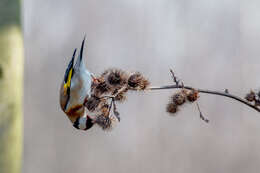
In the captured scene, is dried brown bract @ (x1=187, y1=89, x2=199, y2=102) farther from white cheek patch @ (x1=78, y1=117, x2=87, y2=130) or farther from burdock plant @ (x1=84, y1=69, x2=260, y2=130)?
white cheek patch @ (x1=78, y1=117, x2=87, y2=130)

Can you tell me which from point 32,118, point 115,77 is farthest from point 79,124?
point 32,118

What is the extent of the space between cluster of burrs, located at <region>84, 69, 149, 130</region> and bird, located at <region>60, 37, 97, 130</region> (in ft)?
0.27

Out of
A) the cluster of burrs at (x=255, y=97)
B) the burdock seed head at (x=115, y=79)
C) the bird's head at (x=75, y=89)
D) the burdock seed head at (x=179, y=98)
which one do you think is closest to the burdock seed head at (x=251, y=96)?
the cluster of burrs at (x=255, y=97)

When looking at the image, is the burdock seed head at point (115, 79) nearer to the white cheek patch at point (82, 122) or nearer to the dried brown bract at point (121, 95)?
the dried brown bract at point (121, 95)

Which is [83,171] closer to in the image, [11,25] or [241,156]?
[241,156]

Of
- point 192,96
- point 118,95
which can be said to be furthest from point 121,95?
point 192,96

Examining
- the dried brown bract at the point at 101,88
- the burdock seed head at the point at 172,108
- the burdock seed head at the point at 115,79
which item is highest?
the burdock seed head at the point at 115,79

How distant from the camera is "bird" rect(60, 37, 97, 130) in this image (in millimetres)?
737

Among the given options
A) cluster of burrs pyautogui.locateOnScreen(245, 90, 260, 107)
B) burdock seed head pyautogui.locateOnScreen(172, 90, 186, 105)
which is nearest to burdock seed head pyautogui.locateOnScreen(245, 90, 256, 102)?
cluster of burrs pyautogui.locateOnScreen(245, 90, 260, 107)

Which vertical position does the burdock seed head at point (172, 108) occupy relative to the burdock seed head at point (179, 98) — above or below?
below

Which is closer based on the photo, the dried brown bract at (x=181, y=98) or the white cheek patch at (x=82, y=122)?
the dried brown bract at (x=181, y=98)

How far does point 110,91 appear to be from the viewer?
597 millimetres

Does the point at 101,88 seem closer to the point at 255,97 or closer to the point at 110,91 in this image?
the point at 110,91

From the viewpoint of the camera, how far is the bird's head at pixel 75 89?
0.75 meters
